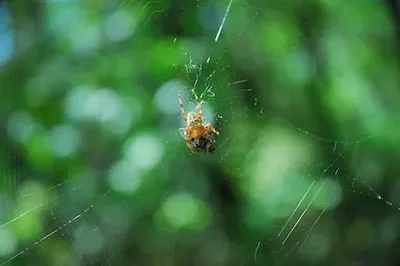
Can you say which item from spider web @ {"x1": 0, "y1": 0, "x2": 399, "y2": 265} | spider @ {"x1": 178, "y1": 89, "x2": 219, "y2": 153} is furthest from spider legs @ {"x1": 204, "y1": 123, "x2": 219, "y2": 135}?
spider web @ {"x1": 0, "y1": 0, "x2": 399, "y2": 265}

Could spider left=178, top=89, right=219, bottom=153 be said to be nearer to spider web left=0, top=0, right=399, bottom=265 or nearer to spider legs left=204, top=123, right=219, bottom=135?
spider legs left=204, top=123, right=219, bottom=135

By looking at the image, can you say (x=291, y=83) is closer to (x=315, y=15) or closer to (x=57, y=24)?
(x=315, y=15)

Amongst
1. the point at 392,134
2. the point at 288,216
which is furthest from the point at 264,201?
the point at 392,134

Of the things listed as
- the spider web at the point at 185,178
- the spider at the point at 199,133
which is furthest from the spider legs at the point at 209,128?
the spider web at the point at 185,178

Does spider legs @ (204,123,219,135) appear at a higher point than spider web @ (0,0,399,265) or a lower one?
higher

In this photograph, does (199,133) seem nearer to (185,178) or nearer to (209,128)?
(209,128)
